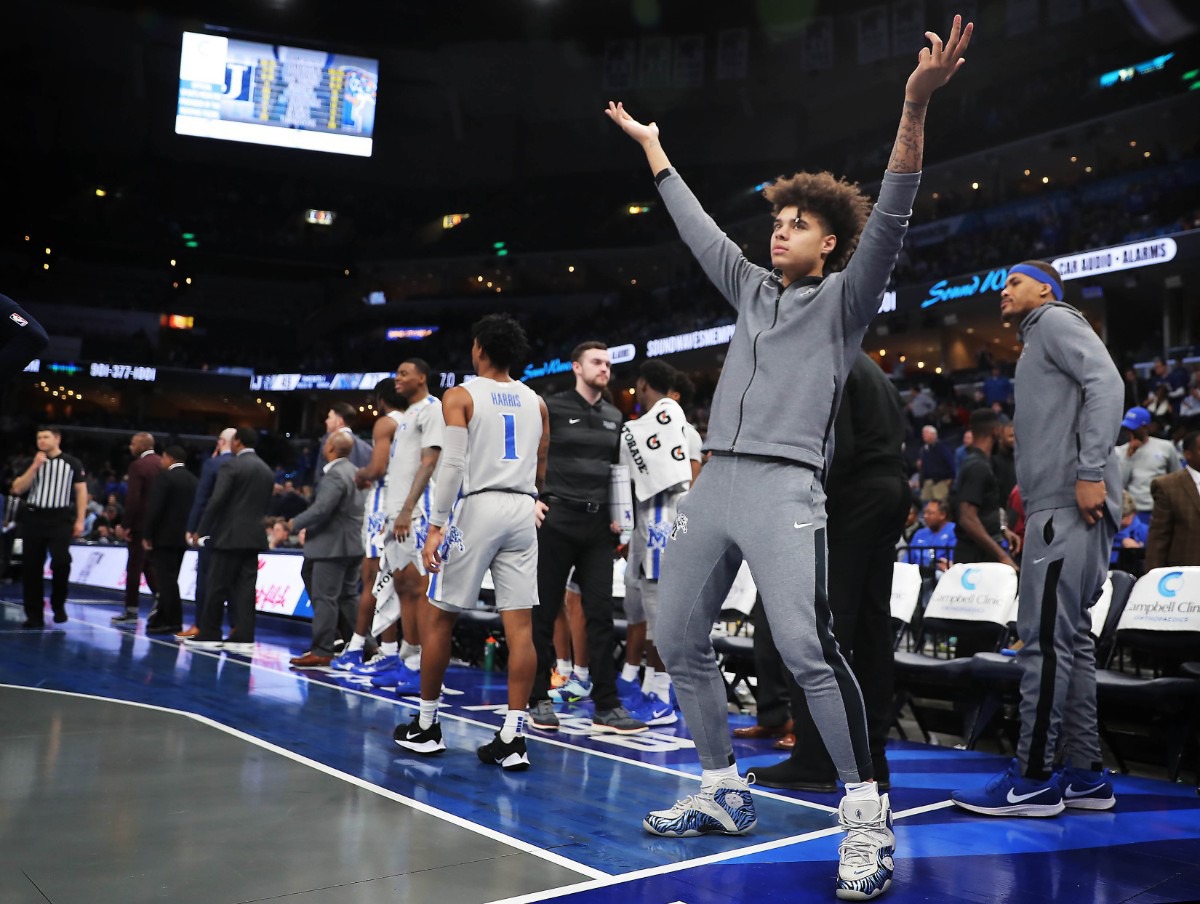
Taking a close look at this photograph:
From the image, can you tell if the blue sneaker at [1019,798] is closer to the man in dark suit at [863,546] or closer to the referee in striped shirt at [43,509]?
the man in dark suit at [863,546]

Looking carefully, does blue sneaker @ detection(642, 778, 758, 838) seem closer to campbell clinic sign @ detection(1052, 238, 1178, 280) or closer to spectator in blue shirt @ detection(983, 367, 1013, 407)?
spectator in blue shirt @ detection(983, 367, 1013, 407)

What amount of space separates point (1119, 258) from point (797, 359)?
18.2 meters

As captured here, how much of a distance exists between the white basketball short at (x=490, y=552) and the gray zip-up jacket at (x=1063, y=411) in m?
2.00

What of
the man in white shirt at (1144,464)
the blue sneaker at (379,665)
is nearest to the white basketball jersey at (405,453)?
the blue sneaker at (379,665)

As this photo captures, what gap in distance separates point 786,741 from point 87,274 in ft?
135

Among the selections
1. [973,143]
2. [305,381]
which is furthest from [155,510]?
[305,381]

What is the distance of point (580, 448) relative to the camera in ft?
17.0

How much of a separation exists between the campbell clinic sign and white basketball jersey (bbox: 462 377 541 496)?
51.9 ft

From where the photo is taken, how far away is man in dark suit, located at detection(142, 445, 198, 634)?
29.2 ft

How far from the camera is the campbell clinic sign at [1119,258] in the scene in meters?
17.8

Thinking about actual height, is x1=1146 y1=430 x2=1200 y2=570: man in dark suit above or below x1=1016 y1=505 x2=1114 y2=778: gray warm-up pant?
above

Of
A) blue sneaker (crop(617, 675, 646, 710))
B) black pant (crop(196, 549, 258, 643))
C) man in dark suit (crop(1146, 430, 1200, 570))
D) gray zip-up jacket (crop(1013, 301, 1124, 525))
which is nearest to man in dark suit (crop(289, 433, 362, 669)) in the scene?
black pant (crop(196, 549, 258, 643))

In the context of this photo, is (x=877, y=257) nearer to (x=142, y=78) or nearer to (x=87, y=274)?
(x=142, y=78)

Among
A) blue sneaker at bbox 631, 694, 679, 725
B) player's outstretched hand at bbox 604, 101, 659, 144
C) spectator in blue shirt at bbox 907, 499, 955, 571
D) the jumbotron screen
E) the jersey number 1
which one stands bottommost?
blue sneaker at bbox 631, 694, 679, 725
